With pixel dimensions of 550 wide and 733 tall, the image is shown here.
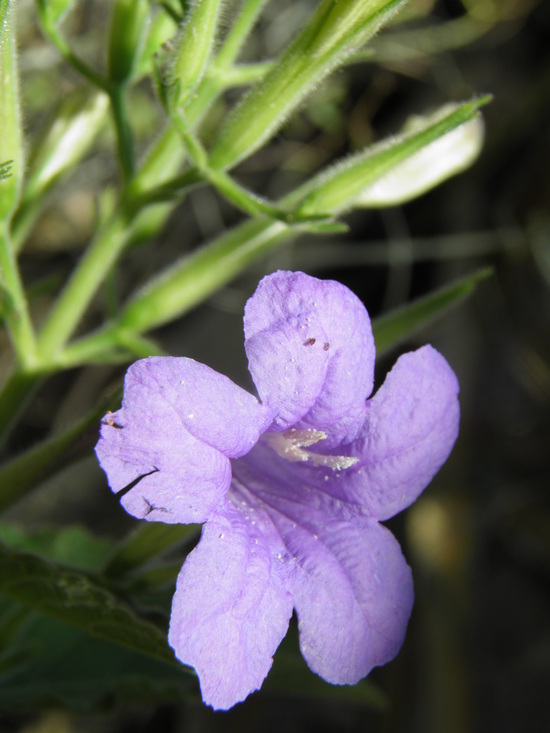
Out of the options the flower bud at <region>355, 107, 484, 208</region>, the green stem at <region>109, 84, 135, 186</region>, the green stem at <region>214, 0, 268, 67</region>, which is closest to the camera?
the green stem at <region>214, 0, 268, 67</region>

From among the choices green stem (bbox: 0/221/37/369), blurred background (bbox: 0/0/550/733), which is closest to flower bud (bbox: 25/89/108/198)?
green stem (bbox: 0/221/37/369)

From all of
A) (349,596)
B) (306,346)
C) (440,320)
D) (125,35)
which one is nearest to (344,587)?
(349,596)

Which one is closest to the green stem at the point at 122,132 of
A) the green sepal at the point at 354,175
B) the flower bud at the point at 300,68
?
the flower bud at the point at 300,68

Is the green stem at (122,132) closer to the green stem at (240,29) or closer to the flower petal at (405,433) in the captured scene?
the green stem at (240,29)

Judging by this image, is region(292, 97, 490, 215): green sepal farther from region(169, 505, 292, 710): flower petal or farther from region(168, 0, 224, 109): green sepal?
region(169, 505, 292, 710): flower petal

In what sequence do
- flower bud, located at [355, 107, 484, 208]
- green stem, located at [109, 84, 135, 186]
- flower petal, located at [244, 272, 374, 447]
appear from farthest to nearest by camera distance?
flower bud, located at [355, 107, 484, 208], green stem, located at [109, 84, 135, 186], flower petal, located at [244, 272, 374, 447]

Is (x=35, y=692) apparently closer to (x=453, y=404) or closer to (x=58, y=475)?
(x=58, y=475)
